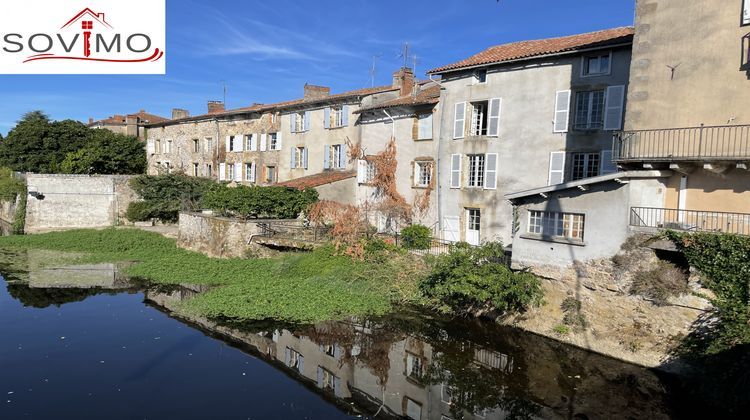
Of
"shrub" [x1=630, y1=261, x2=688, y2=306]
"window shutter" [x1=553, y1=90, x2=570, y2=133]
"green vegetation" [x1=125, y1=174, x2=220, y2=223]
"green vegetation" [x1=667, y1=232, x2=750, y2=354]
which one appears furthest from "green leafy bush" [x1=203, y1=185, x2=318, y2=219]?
"green vegetation" [x1=667, y1=232, x2=750, y2=354]

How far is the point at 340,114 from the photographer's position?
30.4 m

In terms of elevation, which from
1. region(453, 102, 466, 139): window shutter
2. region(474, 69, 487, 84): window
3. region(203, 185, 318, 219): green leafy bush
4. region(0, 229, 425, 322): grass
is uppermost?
region(474, 69, 487, 84): window

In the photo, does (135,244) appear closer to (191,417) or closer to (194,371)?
(194,371)

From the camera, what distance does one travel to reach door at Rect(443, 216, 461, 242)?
24.0 metres

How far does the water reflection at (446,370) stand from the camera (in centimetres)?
1175

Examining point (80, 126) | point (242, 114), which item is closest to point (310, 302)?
point (242, 114)

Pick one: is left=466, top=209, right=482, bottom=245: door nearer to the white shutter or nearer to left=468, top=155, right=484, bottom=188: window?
left=468, top=155, right=484, bottom=188: window

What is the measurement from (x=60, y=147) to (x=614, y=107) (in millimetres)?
48596

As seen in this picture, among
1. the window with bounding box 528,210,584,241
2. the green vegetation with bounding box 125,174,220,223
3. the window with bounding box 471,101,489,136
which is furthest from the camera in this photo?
the green vegetation with bounding box 125,174,220,223

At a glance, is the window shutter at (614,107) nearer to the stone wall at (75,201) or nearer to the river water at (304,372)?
the river water at (304,372)

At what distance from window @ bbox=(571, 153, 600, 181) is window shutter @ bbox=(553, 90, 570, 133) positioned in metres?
1.21

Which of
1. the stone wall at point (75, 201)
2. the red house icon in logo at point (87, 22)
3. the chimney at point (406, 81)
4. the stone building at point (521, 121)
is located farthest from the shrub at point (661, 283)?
the stone wall at point (75, 201)

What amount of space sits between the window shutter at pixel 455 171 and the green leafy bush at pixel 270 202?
25.8 ft

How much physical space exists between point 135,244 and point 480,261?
22331mm
